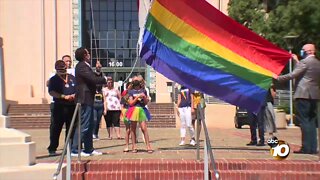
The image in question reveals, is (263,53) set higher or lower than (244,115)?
higher

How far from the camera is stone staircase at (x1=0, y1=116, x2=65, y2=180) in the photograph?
798cm

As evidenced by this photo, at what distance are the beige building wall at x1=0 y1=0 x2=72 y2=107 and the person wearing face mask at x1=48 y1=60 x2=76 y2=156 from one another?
896 inches

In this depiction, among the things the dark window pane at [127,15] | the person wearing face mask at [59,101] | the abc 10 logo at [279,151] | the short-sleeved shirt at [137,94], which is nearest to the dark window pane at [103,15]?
the dark window pane at [127,15]

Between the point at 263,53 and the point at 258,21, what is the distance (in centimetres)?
1375

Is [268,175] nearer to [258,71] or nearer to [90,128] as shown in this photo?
[258,71]

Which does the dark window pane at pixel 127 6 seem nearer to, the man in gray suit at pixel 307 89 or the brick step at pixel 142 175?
the man in gray suit at pixel 307 89

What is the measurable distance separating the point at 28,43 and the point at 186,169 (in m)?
25.7

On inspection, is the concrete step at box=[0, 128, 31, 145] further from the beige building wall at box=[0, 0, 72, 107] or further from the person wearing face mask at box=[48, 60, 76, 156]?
the beige building wall at box=[0, 0, 72, 107]

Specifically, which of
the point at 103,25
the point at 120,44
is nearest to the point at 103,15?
the point at 103,25

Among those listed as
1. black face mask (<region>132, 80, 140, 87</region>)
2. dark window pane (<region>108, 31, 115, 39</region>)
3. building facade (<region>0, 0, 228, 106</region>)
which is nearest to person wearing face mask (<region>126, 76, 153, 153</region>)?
black face mask (<region>132, 80, 140, 87</region>)

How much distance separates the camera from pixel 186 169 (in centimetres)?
884

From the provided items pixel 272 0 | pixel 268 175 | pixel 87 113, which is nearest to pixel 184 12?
pixel 87 113

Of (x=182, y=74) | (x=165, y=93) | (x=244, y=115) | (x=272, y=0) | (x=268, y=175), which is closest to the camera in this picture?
(x=268, y=175)

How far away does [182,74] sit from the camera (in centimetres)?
948
